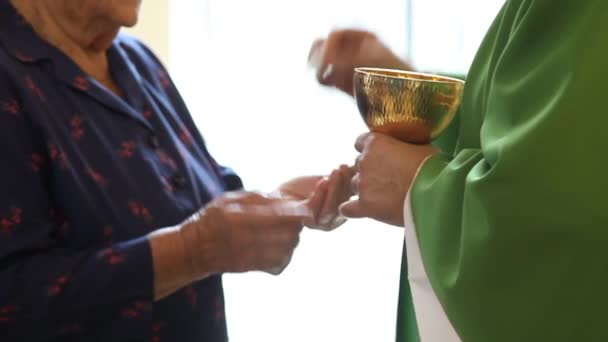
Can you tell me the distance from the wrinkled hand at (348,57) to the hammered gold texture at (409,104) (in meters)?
0.23

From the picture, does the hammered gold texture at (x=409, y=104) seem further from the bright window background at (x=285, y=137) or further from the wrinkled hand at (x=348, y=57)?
the bright window background at (x=285, y=137)

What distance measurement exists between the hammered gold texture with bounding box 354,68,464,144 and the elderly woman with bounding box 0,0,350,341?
0.19 metres

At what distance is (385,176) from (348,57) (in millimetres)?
353

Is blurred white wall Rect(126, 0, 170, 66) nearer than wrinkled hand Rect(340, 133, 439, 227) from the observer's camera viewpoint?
No

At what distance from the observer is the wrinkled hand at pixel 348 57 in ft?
3.74

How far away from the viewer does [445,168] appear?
77cm

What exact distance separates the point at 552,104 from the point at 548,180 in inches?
2.5

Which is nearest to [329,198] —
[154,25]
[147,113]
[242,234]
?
[242,234]

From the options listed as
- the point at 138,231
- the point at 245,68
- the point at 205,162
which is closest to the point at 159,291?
the point at 138,231

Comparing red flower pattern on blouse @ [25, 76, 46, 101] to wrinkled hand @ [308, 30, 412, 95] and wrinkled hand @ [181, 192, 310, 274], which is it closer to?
wrinkled hand @ [181, 192, 310, 274]

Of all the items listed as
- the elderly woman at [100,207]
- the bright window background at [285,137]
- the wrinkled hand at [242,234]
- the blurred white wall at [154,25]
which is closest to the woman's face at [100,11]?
the elderly woman at [100,207]

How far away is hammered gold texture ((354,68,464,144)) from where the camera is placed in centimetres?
88

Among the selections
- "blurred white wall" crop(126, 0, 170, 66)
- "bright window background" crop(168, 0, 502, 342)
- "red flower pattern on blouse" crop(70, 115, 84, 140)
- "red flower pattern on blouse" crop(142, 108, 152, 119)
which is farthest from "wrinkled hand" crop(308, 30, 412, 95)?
"blurred white wall" crop(126, 0, 170, 66)

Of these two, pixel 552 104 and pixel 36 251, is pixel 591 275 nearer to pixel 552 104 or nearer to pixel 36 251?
pixel 552 104
